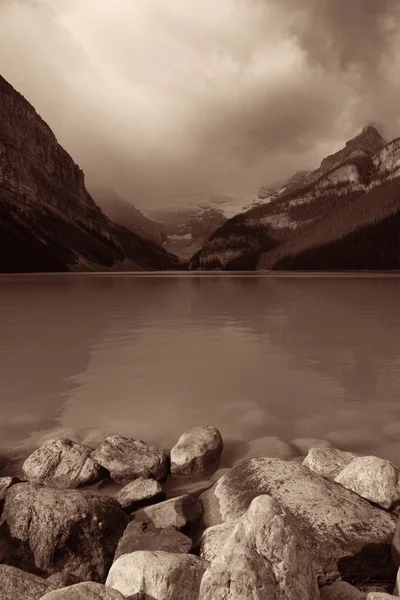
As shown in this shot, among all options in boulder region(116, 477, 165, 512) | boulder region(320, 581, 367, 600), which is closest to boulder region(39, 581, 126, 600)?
boulder region(320, 581, 367, 600)

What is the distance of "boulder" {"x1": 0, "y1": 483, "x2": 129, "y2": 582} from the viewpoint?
5691mm

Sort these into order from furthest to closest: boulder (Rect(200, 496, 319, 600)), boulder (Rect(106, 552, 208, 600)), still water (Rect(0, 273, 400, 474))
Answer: still water (Rect(0, 273, 400, 474)), boulder (Rect(106, 552, 208, 600)), boulder (Rect(200, 496, 319, 600))

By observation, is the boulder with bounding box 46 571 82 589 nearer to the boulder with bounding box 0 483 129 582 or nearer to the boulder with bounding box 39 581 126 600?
the boulder with bounding box 0 483 129 582

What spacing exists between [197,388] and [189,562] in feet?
31.0

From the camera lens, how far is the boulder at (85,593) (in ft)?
13.3

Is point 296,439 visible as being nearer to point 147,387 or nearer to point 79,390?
point 147,387

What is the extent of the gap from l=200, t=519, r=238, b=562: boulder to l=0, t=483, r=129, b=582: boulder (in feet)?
4.49

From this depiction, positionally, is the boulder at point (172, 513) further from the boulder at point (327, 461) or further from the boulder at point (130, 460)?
the boulder at point (327, 461)

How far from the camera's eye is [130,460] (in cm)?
812

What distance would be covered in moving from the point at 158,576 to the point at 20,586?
1.55 metres

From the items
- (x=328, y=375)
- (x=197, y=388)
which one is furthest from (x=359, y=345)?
(x=197, y=388)

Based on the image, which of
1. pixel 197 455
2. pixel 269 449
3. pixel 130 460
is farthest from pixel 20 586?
pixel 269 449

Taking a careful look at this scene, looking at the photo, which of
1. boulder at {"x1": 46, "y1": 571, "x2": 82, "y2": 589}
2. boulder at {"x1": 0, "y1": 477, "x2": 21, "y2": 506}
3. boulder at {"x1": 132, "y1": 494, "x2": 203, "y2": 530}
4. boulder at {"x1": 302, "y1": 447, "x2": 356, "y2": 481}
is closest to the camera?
boulder at {"x1": 46, "y1": 571, "x2": 82, "y2": 589}

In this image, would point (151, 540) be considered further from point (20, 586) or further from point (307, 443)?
point (307, 443)
